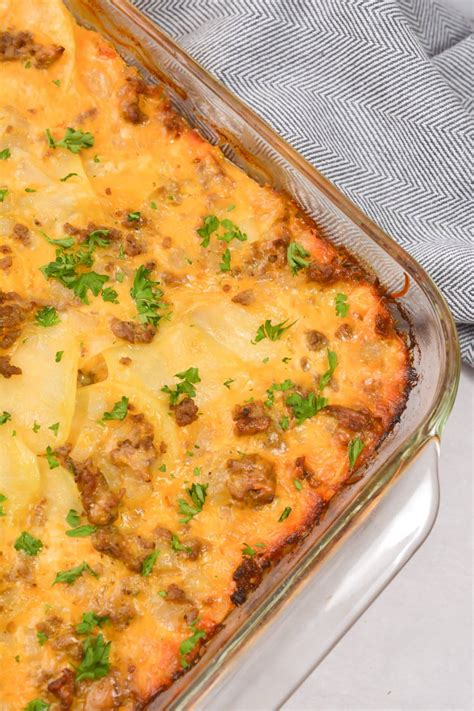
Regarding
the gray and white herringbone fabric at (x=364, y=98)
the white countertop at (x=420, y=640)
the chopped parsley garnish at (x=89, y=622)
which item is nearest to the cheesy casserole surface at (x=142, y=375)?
the chopped parsley garnish at (x=89, y=622)

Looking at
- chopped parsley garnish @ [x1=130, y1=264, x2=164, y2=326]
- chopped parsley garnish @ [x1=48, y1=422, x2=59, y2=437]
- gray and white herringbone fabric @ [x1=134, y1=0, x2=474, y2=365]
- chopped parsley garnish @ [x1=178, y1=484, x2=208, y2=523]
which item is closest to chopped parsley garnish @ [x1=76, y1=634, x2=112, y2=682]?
chopped parsley garnish @ [x1=178, y1=484, x2=208, y2=523]

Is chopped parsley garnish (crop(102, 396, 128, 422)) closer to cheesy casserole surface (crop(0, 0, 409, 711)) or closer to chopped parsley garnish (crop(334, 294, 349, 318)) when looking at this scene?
cheesy casserole surface (crop(0, 0, 409, 711))

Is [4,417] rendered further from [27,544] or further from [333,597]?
[333,597]

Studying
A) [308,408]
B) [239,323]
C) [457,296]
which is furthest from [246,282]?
[457,296]

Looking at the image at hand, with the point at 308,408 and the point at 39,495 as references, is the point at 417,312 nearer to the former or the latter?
the point at 308,408

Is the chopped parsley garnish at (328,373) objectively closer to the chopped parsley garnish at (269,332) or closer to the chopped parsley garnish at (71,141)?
the chopped parsley garnish at (269,332)
